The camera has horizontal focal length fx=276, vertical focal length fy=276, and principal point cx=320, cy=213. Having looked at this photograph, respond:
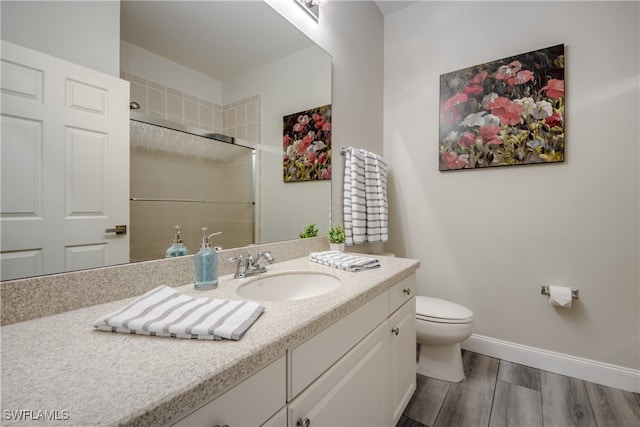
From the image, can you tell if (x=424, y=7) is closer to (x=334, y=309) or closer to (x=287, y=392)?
(x=334, y=309)

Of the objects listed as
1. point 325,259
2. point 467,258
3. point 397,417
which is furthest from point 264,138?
point 467,258

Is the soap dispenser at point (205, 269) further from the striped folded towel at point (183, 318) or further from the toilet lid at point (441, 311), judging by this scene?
the toilet lid at point (441, 311)

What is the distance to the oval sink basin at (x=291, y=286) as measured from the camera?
108cm

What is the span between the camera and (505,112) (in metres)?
1.82

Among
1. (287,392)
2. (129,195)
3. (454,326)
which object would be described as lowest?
(454,326)

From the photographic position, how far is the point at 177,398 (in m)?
0.40

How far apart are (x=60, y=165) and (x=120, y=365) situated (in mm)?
546

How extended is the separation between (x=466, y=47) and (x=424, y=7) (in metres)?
0.49

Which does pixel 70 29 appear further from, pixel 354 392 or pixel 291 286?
pixel 354 392

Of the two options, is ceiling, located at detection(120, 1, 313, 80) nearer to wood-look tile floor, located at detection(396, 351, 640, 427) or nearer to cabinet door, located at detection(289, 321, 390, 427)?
cabinet door, located at detection(289, 321, 390, 427)

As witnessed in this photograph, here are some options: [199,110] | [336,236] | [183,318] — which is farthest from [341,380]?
[199,110]

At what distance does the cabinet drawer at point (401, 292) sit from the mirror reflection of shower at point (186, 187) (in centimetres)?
67

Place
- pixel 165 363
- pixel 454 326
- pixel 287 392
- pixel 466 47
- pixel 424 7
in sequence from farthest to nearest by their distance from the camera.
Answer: pixel 424 7 < pixel 466 47 < pixel 454 326 < pixel 287 392 < pixel 165 363

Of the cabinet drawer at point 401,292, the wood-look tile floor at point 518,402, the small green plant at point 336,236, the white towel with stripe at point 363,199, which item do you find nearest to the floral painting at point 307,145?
the white towel with stripe at point 363,199
